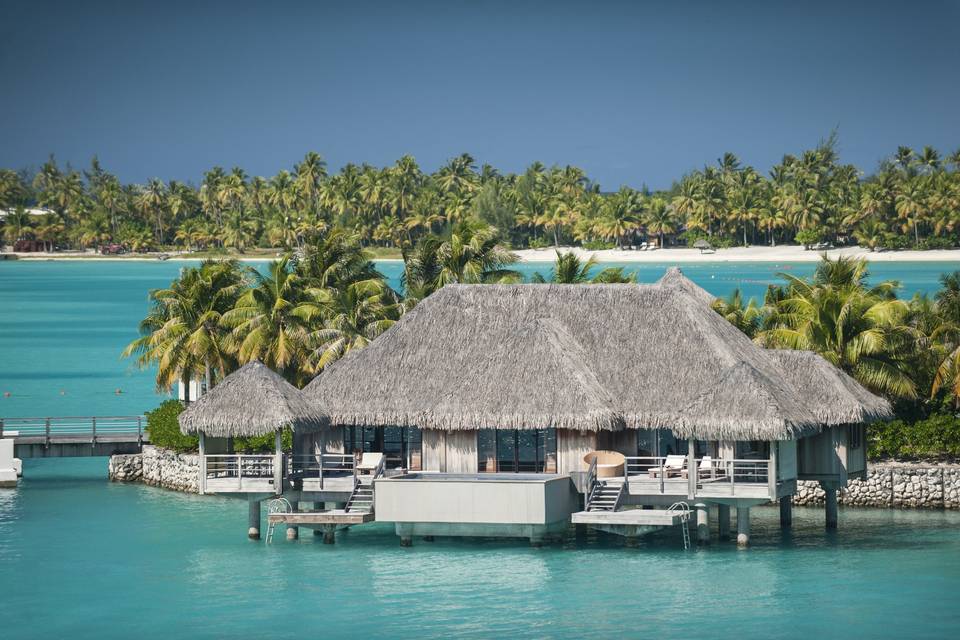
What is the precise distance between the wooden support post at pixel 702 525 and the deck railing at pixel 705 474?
0.80m

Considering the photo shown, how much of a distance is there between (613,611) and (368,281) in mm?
16027

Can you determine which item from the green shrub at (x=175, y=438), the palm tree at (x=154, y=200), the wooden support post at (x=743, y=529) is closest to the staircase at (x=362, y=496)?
the wooden support post at (x=743, y=529)

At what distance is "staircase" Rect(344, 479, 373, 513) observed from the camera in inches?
1270

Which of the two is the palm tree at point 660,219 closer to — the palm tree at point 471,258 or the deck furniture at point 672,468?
the palm tree at point 471,258

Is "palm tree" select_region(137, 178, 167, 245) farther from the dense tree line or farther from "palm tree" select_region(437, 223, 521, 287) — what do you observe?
"palm tree" select_region(437, 223, 521, 287)

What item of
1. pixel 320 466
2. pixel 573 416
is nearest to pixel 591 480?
pixel 573 416

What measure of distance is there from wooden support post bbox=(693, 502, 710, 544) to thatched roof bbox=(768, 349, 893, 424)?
3137 mm

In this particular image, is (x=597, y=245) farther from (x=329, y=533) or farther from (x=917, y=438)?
(x=329, y=533)

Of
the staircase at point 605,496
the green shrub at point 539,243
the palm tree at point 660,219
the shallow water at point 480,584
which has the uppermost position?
the palm tree at point 660,219

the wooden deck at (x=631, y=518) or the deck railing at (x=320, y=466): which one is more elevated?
the deck railing at (x=320, y=466)

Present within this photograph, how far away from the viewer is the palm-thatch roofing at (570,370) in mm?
30875

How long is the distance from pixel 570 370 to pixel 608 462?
206 cm

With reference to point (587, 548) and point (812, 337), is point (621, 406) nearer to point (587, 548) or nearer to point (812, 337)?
point (587, 548)

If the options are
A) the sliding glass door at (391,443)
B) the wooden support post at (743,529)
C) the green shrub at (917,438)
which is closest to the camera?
the wooden support post at (743,529)
